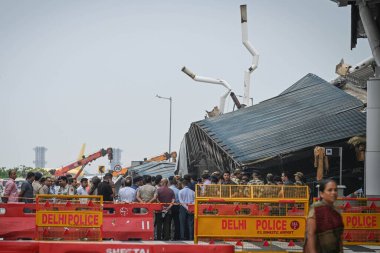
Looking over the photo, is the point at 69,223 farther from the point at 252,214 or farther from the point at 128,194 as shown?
the point at 252,214

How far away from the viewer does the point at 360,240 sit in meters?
20.2

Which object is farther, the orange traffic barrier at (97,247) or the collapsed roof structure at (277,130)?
the collapsed roof structure at (277,130)

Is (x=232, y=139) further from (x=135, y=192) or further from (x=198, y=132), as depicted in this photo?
(x=135, y=192)

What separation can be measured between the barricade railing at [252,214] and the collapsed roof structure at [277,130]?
1726cm

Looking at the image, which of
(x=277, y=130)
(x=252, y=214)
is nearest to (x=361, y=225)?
(x=252, y=214)

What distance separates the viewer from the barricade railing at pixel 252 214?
19047 mm

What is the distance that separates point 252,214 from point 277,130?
23.3 meters

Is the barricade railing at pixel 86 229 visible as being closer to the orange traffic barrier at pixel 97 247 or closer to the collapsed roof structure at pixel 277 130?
Answer: the orange traffic barrier at pixel 97 247

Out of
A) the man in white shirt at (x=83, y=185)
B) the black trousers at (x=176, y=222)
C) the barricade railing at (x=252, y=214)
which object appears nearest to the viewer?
the barricade railing at (x=252, y=214)

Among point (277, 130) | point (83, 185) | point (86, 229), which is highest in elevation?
point (277, 130)

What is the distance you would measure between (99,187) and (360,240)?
8812 millimetres

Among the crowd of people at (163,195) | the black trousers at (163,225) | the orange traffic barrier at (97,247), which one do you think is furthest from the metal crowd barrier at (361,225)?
the orange traffic barrier at (97,247)

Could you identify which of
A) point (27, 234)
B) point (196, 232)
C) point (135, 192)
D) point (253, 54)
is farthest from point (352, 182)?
point (253, 54)

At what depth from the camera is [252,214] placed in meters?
19.5
